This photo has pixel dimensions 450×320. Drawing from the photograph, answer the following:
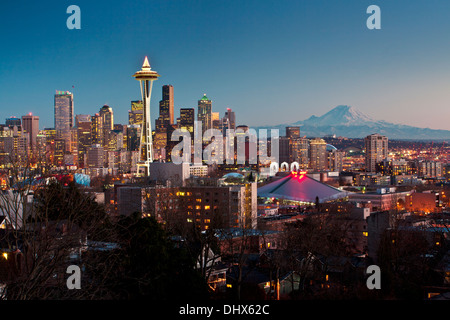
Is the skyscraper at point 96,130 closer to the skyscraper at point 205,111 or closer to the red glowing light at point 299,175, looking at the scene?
the skyscraper at point 205,111

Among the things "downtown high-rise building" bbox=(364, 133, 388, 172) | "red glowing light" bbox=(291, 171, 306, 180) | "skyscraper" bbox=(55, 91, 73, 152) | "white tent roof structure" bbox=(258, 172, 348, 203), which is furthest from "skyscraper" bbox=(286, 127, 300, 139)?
"white tent roof structure" bbox=(258, 172, 348, 203)

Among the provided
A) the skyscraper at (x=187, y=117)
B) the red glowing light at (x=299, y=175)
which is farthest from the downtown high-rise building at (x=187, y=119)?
the red glowing light at (x=299, y=175)

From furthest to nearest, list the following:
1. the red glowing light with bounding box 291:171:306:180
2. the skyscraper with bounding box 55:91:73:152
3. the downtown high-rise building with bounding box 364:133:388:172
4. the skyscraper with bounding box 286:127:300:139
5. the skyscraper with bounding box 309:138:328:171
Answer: the skyscraper with bounding box 286:127:300:139 → the skyscraper with bounding box 55:91:73:152 → the skyscraper with bounding box 309:138:328:171 → the downtown high-rise building with bounding box 364:133:388:172 → the red glowing light with bounding box 291:171:306:180

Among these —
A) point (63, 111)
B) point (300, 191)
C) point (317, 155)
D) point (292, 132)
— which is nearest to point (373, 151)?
point (317, 155)

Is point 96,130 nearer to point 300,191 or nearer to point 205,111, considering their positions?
point 205,111

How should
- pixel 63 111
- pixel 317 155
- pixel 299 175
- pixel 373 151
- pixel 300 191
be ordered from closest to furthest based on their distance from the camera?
pixel 300 191 < pixel 299 175 < pixel 373 151 < pixel 317 155 < pixel 63 111

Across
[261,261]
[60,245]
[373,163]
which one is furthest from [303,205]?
[373,163]

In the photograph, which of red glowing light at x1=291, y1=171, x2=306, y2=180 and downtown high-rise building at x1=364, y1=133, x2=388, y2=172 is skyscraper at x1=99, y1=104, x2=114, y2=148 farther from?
red glowing light at x1=291, y1=171, x2=306, y2=180
